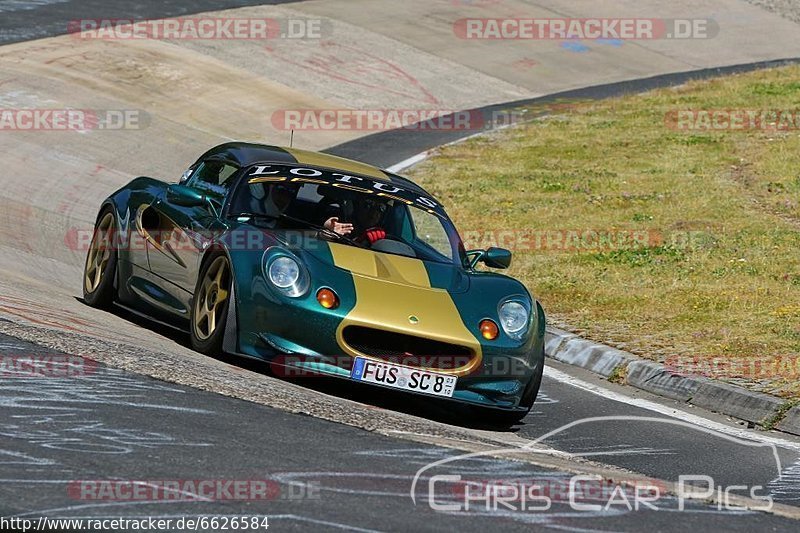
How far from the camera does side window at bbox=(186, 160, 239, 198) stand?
31.8 ft

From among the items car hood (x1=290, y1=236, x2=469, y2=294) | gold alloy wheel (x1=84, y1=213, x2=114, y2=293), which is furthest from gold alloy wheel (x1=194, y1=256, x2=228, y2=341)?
gold alloy wheel (x1=84, y1=213, x2=114, y2=293)

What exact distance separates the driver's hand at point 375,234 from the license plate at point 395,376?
157 centimetres

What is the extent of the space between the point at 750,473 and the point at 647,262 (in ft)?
22.2

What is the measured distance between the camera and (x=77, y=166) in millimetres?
17453

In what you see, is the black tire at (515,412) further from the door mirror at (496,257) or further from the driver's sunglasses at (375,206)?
the driver's sunglasses at (375,206)

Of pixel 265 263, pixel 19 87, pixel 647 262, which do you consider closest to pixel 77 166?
pixel 19 87

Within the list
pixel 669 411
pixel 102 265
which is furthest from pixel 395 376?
pixel 102 265

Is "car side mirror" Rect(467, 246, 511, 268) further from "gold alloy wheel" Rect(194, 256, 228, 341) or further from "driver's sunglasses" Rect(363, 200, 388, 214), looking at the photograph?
"gold alloy wheel" Rect(194, 256, 228, 341)

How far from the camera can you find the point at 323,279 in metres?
8.17

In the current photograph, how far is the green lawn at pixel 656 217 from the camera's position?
11.4 m

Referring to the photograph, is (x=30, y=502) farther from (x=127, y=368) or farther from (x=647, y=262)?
(x=647, y=262)

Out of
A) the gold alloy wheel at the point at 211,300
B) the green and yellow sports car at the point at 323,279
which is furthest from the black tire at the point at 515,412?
the gold alloy wheel at the point at 211,300

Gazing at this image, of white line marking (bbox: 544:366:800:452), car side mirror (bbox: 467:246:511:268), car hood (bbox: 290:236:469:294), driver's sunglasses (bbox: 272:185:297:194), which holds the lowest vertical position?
white line marking (bbox: 544:366:800:452)

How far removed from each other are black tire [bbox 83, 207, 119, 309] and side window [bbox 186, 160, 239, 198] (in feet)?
2.25
